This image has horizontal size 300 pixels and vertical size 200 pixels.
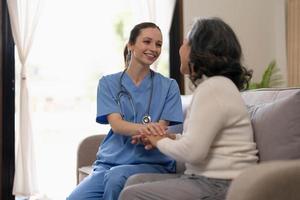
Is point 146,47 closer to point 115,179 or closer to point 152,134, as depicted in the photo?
point 152,134

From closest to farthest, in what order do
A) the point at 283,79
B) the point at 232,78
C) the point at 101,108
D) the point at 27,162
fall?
the point at 232,78 < the point at 101,108 < the point at 27,162 < the point at 283,79

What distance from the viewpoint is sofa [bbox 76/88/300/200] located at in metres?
1.09

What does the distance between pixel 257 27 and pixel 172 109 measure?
79.8 inches

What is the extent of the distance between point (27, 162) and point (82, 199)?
4.38ft

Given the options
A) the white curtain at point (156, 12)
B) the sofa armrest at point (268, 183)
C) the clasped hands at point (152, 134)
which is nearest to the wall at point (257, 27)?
the white curtain at point (156, 12)

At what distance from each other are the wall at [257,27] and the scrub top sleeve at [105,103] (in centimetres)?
→ 181

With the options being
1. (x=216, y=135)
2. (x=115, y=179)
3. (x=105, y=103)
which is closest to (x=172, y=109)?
(x=105, y=103)

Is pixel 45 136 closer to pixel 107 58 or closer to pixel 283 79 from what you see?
pixel 107 58

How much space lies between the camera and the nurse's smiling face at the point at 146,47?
6.27 feet

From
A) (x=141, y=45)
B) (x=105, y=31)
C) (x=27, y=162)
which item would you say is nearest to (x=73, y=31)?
(x=105, y=31)

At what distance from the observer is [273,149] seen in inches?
56.9

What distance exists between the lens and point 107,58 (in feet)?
10.8

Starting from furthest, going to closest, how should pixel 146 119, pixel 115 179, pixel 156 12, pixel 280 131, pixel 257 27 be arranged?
pixel 257 27, pixel 156 12, pixel 146 119, pixel 115 179, pixel 280 131

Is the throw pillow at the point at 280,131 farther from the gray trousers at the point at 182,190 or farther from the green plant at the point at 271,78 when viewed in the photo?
the green plant at the point at 271,78
